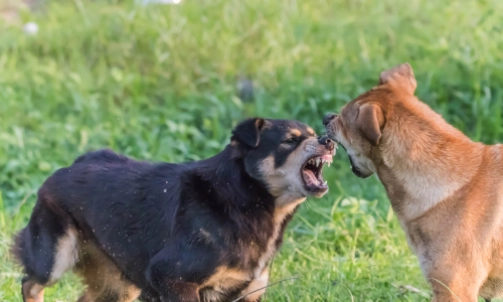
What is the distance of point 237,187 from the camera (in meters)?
4.90

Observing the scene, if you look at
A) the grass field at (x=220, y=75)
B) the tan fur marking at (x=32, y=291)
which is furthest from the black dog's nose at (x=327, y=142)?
the tan fur marking at (x=32, y=291)

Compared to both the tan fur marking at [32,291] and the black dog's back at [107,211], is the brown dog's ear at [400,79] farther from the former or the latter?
the tan fur marking at [32,291]

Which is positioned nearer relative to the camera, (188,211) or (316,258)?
(188,211)

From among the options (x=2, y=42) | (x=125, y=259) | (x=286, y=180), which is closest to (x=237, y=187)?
(x=286, y=180)

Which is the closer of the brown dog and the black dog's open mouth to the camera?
the brown dog

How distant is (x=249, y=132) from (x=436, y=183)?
1204 mm

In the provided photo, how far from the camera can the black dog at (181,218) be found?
188 inches

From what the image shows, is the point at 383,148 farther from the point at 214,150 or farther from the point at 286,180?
the point at 214,150

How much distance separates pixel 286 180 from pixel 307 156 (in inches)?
7.9

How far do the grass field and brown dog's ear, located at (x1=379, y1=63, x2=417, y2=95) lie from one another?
1.82 metres

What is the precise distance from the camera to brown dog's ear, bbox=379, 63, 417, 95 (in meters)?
4.90

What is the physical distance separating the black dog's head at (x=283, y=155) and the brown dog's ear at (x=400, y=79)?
20.8 inches

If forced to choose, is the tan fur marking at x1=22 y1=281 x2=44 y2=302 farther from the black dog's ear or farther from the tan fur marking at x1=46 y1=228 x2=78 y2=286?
the black dog's ear

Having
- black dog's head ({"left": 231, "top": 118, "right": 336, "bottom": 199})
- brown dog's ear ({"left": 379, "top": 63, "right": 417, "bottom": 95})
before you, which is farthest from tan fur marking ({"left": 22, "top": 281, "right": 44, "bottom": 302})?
brown dog's ear ({"left": 379, "top": 63, "right": 417, "bottom": 95})
